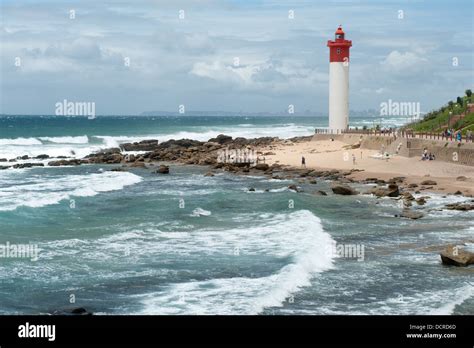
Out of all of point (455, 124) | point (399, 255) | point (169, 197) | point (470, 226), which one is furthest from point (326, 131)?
point (399, 255)

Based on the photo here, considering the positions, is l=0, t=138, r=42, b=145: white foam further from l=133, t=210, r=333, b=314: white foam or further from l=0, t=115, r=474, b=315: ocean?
l=133, t=210, r=333, b=314: white foam

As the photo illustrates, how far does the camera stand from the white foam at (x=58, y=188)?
88.3 ft

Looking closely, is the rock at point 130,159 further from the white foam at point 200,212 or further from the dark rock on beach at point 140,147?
the white foam at point 200,212

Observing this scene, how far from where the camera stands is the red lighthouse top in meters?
51.0

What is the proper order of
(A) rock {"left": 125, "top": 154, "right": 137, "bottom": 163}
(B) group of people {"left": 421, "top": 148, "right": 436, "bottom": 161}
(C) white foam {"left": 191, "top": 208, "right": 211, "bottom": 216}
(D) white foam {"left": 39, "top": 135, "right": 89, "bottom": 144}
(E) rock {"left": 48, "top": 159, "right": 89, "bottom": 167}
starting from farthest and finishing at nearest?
(D) white foam {"left": 39, "top": 135, "right": 89, "bottom": 144} < (A) rock {"left": 125, "top": 154, "right": 137, "bottom": 163} < (E) rock {"left": 48, "top": 159, "right": 89, "bottom": 167} < (B) group of people {"left": 421, "top": 148, "right": 436, "bottom": 161} < (C) white foam {"left": 191, "top": 208, "right": 211, "bottom": 216}

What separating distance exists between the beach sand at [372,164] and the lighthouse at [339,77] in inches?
107

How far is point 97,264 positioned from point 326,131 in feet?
128

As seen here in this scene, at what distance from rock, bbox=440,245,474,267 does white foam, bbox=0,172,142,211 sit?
15010 mm

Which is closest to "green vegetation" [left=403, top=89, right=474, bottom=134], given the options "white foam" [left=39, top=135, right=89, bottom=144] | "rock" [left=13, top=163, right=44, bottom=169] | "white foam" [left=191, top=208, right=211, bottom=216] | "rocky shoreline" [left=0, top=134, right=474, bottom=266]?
"rocky shoreline" [left=0, top=134, right=474, bottom=266]

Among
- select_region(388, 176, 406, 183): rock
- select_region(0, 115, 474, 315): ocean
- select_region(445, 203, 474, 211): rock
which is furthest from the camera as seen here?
select_region(388, 176, 406, 183): rock
